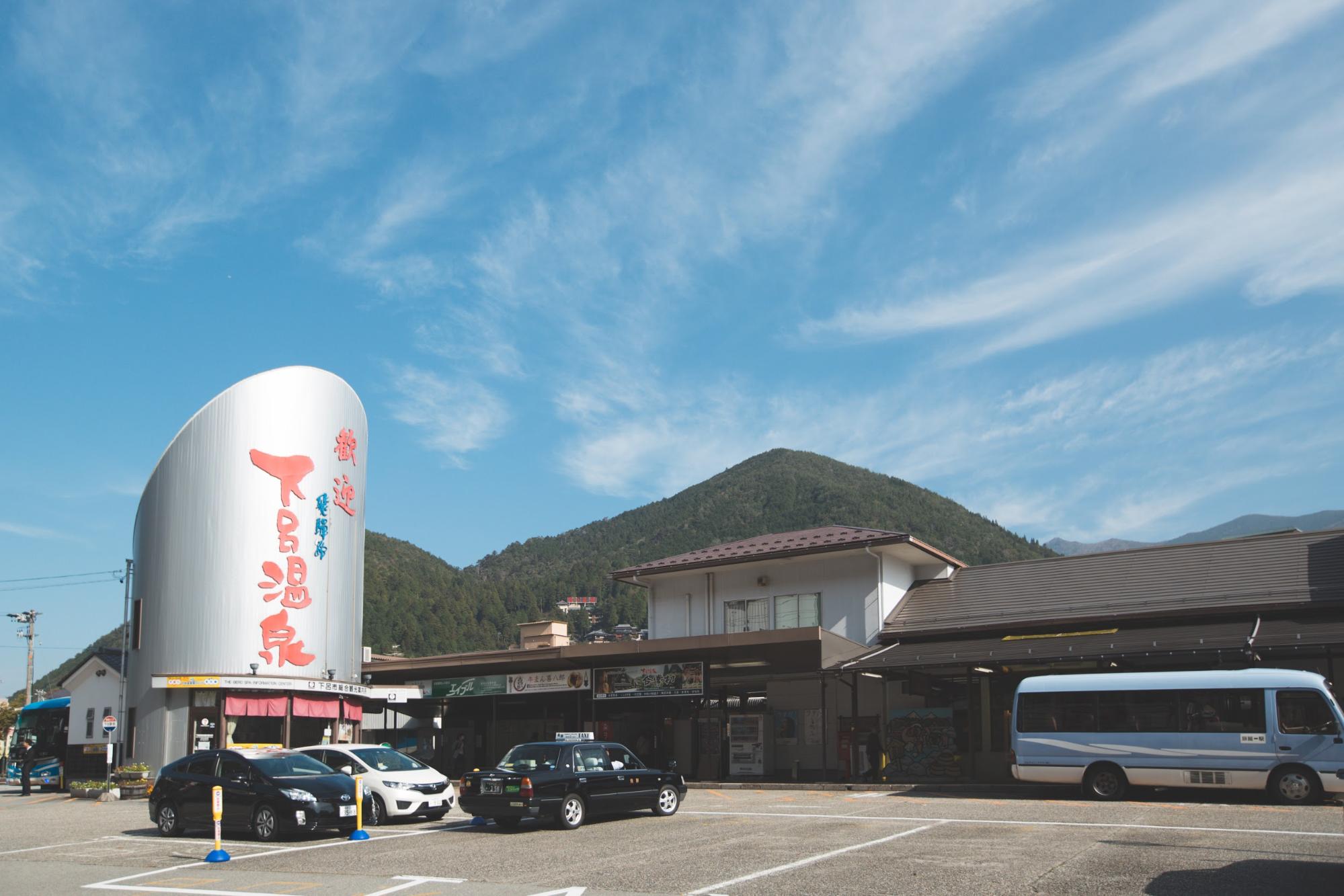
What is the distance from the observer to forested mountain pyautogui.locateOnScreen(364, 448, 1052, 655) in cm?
10688

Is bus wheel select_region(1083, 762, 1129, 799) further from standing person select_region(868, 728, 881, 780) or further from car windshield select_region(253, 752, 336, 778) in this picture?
car windshield select_region(253, 752, 336, 778)

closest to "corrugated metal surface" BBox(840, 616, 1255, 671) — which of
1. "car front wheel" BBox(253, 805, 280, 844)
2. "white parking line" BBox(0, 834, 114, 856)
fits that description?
"car front wheel" BBox(253, 805, 280, 844)

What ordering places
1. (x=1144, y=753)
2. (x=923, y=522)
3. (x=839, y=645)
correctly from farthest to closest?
(x=923, y=522)
(x=839, y=645)
(x=1144, y=753)

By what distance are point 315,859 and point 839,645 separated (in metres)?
16.9

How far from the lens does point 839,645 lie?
28.9 meters

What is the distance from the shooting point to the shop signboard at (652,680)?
30891 millimetres

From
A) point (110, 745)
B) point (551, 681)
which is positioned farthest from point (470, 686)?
point (110, 745)

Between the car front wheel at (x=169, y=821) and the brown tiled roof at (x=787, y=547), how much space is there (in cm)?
1790

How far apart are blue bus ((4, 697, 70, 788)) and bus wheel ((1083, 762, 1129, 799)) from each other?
33.5 m

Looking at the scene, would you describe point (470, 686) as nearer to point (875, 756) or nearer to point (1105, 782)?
point (875, 756)

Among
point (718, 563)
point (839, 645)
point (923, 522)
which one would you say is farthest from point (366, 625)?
point (839, 645)

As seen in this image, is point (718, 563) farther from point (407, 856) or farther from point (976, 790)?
point (407, 856)

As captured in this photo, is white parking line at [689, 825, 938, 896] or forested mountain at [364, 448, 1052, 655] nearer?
white parking line at [689, 825, 938, 896]

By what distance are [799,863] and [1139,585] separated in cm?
2008
